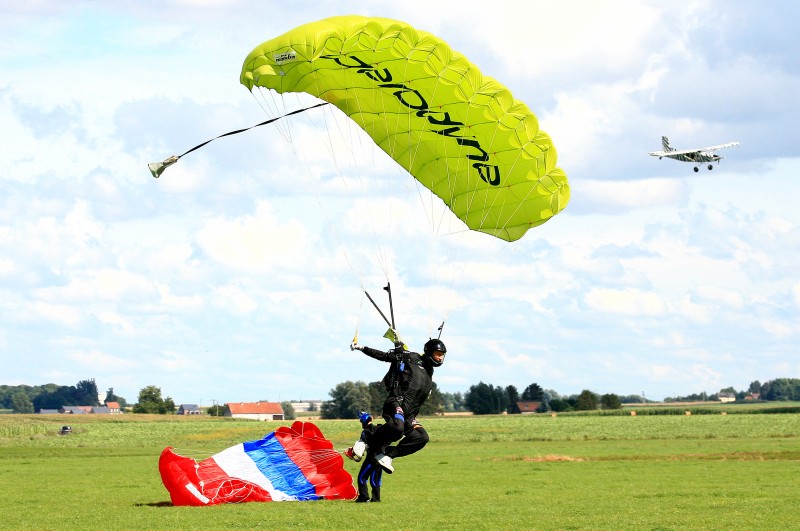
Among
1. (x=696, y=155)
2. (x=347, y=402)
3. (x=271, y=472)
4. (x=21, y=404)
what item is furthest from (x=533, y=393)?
(x=271, y=472)

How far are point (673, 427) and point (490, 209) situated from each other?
146 feet

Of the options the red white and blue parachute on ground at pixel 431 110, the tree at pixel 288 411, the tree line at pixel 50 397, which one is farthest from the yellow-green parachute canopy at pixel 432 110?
the tree line at pixel 50 397

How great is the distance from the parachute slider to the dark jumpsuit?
3592 mm

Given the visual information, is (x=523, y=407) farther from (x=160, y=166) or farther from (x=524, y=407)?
(x=160, y=166)

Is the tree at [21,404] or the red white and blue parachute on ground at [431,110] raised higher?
the tree at [21,404]

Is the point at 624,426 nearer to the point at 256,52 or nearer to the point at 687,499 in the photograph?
the point at 687,499

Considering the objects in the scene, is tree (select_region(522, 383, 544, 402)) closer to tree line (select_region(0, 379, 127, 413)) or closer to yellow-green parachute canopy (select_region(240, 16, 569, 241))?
tree line (select_region(0, 379, 127, 413))

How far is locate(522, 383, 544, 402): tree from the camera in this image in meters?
129

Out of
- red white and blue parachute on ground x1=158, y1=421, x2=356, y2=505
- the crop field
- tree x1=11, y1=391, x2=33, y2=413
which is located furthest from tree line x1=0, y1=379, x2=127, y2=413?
red white and blue parachute on ground x1=158, y1=421, x2=356, y2=505

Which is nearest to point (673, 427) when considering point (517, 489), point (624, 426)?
point (624, 426)

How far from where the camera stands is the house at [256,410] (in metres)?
116

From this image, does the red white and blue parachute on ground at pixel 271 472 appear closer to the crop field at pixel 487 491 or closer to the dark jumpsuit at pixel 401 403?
the crop field at pixel 487 491

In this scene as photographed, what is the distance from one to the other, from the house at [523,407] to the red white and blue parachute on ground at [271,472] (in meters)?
108

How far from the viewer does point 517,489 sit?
18.4m
